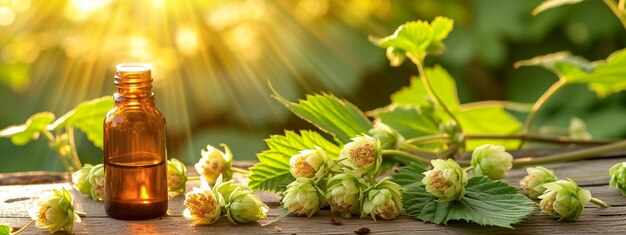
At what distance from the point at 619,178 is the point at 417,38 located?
42 cm

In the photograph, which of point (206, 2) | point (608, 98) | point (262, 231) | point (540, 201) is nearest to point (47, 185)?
point (262, 231)

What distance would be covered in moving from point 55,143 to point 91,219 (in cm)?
40

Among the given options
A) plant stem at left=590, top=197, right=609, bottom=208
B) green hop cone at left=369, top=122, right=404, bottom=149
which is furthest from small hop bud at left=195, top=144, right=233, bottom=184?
plant stem at left=590, top=197, right=609, bottom=208

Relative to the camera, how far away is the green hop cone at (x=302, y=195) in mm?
1218

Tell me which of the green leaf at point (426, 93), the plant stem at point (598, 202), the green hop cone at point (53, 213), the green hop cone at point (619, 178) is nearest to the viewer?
the green hop cone at point (53, 213)

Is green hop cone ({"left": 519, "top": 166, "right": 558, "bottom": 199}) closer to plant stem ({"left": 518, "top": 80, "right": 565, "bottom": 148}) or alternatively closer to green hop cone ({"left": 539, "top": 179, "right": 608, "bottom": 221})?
green hop cone ({"left": 539, "top": 179, "right": 608, "bottom": 221})

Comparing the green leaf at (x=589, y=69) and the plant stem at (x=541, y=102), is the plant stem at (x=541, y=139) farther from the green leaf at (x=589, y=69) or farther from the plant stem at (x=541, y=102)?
the green leaf at (x=589, y=69)

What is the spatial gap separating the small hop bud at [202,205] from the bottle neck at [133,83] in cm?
16

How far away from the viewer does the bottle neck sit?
119 cm

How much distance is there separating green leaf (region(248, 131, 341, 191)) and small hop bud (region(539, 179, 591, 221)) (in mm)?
372

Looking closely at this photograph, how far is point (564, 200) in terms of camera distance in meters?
1.21

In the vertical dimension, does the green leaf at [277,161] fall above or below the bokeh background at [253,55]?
below

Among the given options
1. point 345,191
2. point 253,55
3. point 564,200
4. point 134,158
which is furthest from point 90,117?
point 253,55

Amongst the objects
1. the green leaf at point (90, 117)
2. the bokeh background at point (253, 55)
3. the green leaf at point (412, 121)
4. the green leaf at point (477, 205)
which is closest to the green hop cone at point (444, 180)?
the green leaf at point (477, 205)
